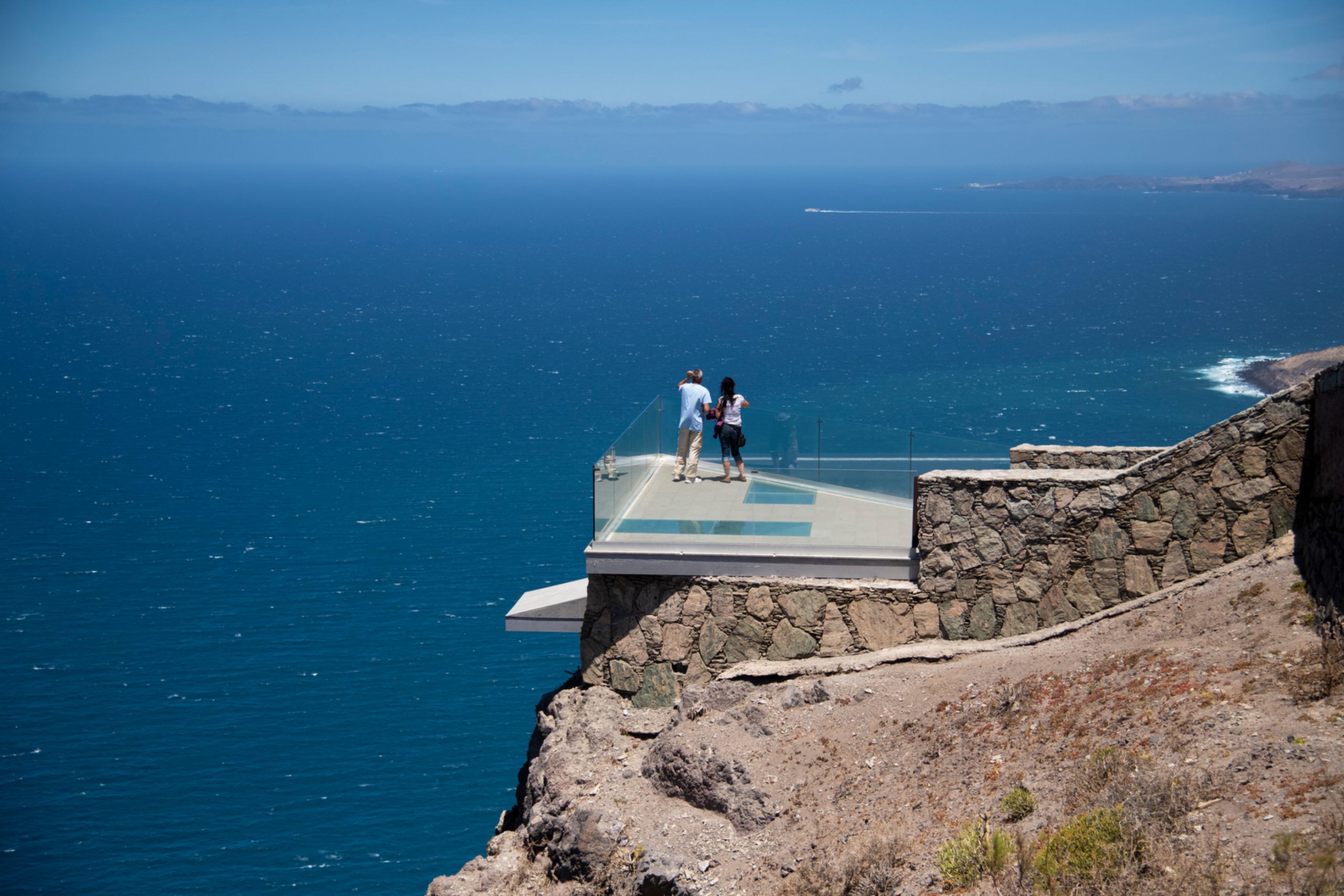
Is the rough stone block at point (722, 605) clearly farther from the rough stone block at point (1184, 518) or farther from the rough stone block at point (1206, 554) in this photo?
the rough stone block at point (1206, 554)

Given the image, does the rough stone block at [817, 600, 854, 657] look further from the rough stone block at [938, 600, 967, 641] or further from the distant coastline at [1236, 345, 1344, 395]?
the distant coastline at [1236, 345, 1344, 395]

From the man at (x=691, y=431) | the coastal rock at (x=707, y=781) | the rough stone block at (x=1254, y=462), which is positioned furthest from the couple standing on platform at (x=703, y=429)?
the rough stone block at (x=1254, y=462)

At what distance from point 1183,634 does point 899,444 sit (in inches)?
197

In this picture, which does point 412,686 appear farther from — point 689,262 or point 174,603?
point 689,262

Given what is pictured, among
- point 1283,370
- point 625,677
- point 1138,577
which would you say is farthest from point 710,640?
point 1283,370

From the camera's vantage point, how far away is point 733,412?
16.8 meters

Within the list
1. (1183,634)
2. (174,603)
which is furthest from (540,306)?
(1183,634)

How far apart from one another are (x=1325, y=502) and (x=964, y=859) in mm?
5696

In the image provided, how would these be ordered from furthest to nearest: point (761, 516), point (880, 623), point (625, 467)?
point (625, 467) < point (761, 516) < point (880, 623)

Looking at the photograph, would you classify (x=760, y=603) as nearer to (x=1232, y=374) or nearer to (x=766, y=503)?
(x=766, y=503)

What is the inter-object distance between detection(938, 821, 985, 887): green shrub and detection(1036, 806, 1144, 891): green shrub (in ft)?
1.50

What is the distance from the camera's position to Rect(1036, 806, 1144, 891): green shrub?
7.84 meters

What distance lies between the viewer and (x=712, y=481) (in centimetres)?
1664

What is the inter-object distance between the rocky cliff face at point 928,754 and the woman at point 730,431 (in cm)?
401
